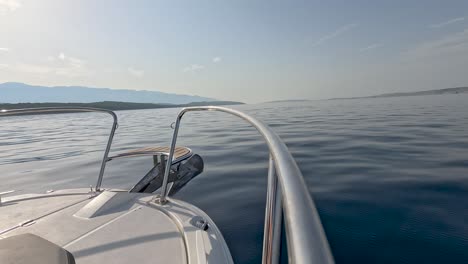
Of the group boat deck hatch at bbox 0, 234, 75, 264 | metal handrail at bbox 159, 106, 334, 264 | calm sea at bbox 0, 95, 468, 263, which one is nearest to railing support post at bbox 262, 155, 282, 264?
metal handrail at bbox 159, 106, 334, 264

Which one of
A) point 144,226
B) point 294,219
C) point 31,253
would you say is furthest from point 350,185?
point 31,253

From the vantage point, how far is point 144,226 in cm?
205

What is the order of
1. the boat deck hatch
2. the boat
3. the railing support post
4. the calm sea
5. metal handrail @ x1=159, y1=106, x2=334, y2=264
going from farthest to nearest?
1. the calm sea
2. the boat deck hatch
3. the railing support post
4. the boat
5. metal handrail @ x1=159, y1=106, x2=334, y2=264

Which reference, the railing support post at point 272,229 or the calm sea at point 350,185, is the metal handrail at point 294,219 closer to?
the railing support post at point 272,229

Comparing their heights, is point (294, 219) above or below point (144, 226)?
above

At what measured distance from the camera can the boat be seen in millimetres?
582

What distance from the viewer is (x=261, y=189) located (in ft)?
13.5

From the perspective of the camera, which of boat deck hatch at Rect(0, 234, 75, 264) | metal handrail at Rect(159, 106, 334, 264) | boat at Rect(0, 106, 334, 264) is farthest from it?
boat deck hatch at Rect(0, 234, 75, 264)

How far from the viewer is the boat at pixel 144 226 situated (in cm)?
58

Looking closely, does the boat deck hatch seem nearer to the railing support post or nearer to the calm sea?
the railing support post

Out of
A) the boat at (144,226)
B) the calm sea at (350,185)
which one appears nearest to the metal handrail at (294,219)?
the boat at (144,226)

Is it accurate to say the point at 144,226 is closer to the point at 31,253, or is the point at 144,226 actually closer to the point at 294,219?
the point at 31,253

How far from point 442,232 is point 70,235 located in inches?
149

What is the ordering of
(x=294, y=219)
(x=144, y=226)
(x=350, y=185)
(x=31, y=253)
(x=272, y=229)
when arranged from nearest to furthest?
(x=294, y=219) < (x=272, y=229) < (x=31, y=253) < (x=144, y=226) < (x=350, y=185)
